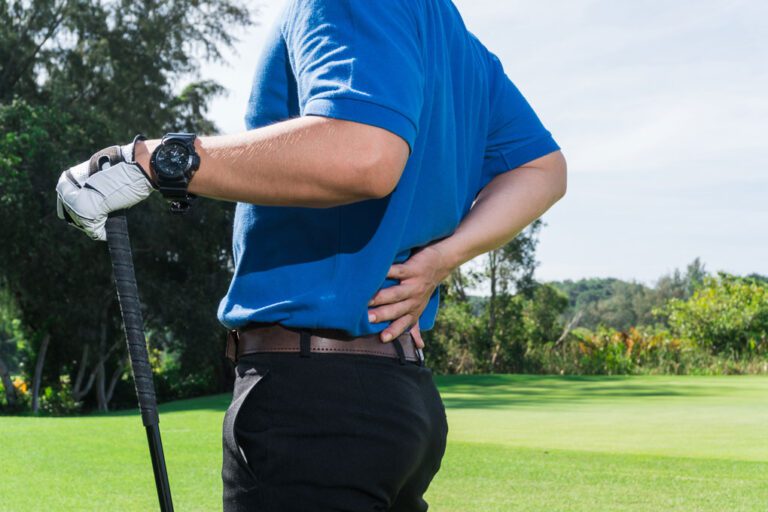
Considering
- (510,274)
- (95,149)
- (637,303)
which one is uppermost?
(95,149)

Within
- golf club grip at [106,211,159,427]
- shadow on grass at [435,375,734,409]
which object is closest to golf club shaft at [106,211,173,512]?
golf club grip at [106,211,159,427]

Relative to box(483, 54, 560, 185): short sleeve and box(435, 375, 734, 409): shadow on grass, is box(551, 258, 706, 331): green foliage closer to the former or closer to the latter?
box(435, 375, 734, 409): shadow on grass

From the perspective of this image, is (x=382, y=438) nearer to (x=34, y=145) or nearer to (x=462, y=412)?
(x=462, y=412)

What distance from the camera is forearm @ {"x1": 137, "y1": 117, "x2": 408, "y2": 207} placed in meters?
1.42

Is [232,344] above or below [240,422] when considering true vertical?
above

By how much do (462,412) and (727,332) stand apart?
53.3 ft

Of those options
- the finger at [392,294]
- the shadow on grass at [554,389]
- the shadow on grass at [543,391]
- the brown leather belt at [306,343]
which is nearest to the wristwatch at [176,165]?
the brown leather belt at [306,343]

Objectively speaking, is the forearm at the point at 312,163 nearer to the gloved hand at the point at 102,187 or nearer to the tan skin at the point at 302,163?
the tan skin at the point at 302,163

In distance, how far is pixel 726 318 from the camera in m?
26.2

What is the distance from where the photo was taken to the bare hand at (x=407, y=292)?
66.2 inches

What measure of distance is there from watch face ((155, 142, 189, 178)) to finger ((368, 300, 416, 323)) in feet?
1.38

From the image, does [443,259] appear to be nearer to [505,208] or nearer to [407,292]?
[407,292]

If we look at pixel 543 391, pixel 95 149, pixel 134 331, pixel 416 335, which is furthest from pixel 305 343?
pixel 95 149

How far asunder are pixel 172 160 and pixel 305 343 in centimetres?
39
